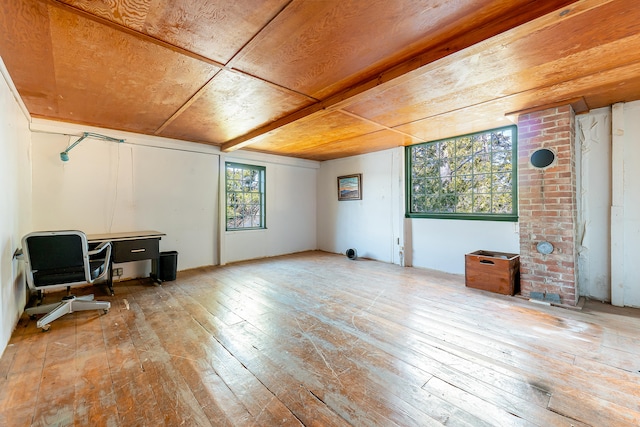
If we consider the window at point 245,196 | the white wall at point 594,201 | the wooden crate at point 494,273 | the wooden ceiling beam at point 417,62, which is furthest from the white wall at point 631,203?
the window at point 245,196

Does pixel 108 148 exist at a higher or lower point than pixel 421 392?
higher

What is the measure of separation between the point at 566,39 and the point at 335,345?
2.85 m

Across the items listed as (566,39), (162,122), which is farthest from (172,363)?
(566,39)

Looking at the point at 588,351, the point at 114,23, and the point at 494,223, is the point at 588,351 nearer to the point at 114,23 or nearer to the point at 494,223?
the point at 494,223

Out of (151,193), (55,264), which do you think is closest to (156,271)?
(151,193)

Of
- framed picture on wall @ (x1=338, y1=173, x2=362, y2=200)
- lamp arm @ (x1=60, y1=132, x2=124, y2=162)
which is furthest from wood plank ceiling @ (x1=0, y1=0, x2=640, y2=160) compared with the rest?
framed picture on wall @ (x1=338, y1=173, x2=362, y2=200)

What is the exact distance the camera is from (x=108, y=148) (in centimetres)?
416

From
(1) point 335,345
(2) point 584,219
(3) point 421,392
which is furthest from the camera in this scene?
(2) point 584,219

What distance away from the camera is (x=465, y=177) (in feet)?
14.9

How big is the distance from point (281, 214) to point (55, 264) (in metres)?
4.17

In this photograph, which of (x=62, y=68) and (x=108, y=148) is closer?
(x=62, y=68)

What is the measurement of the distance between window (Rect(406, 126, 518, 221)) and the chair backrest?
4.86 metres

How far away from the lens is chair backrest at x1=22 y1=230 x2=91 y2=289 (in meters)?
2.52

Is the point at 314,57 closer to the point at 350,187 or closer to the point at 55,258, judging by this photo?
the point at 55,258
